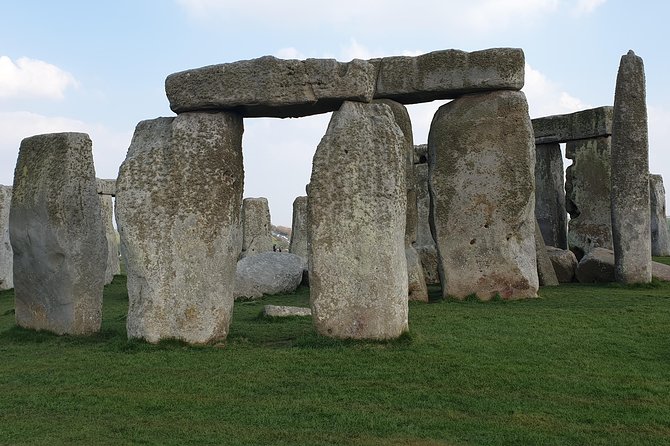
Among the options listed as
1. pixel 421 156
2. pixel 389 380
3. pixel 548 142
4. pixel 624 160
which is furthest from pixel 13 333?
pixel 548 142

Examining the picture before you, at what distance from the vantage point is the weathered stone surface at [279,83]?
25.6 ft

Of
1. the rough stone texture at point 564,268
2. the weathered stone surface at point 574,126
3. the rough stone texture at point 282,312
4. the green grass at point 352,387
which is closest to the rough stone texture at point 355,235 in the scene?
the green grass at point 352,387

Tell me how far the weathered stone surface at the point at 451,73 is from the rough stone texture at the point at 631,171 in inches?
91.5

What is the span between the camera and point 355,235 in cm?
758

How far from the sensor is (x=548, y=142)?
18.6m

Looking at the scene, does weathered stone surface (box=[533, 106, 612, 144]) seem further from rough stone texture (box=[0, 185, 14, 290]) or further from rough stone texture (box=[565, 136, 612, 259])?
rough stone texture (box=[0, 185, 14, 290])

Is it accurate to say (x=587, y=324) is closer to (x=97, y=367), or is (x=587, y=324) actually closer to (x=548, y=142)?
(x=97, y=367)

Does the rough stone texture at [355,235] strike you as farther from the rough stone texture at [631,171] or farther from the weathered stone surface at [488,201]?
the rough stone texture at [631,171]

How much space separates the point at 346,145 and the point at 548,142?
12.0m

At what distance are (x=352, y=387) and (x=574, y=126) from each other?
13675 mm

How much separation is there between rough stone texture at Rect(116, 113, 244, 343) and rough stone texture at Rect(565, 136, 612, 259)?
12730 mm

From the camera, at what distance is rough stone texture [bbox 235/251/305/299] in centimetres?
1330

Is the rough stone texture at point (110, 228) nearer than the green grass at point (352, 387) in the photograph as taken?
No

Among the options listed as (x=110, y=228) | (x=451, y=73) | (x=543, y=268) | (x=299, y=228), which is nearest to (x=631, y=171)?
(x=543, y=268)
